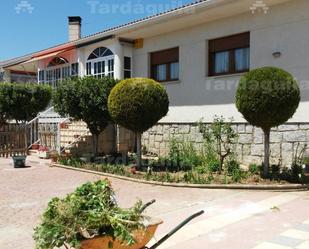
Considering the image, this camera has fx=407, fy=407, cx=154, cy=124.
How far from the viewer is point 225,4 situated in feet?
41.1

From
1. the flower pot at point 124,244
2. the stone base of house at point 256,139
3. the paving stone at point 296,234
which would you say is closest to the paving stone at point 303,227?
the paving stone at point 296,234

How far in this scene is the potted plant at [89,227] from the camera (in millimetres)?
3578

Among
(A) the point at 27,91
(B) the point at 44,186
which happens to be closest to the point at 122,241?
(B) the point at 44,186

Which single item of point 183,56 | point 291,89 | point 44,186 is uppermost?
point 183,56

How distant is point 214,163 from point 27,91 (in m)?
12.0

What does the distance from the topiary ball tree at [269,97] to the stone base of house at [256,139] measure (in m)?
2.19

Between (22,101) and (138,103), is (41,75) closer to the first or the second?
(22,101)

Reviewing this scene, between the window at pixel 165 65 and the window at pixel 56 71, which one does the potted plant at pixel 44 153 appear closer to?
the window at pixel 56 71

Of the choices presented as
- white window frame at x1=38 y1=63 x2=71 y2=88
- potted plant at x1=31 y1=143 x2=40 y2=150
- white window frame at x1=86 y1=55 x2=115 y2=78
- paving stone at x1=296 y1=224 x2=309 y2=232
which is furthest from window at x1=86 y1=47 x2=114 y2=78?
A: paving stone at x1=296 y1=224 x2=309 y2=232

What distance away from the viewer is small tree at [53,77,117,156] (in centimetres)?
1405

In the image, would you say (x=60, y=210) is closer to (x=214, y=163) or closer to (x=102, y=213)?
(x=102, y=213)

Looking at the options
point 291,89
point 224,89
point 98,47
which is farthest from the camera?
point 98,47

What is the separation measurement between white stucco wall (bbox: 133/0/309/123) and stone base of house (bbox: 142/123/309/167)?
11.6 inches

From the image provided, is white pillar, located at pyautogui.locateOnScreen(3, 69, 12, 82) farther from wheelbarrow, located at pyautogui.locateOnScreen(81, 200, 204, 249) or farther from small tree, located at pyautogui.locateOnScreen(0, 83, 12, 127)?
wheelbarrow, located at pyautogui.locateOnScreen(81, 200, 204, 249)
